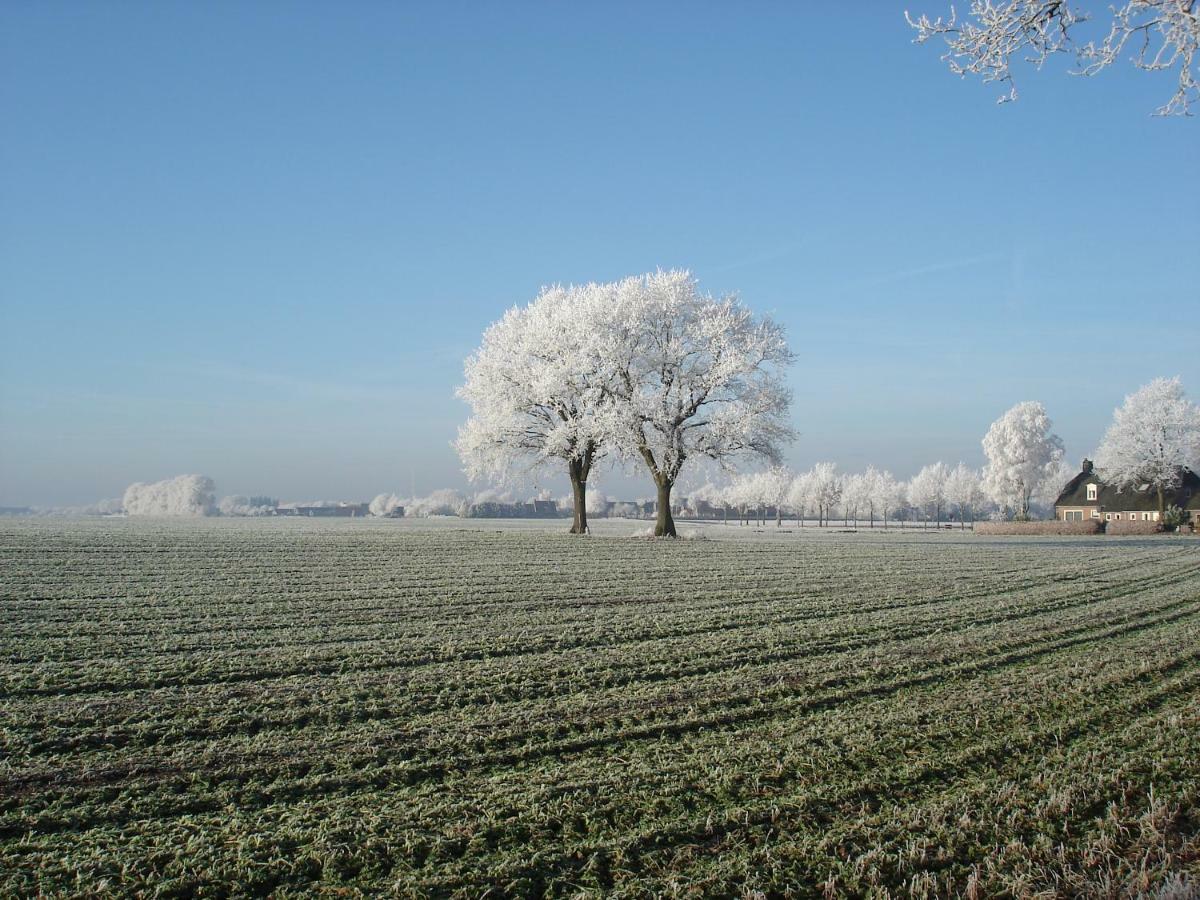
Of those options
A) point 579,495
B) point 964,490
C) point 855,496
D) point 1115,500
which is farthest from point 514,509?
point 579,495

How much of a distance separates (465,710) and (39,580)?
14.3m

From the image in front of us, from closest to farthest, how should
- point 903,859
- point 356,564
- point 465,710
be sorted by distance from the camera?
1. point 903,859
2. point 465,710
3. point 356,564

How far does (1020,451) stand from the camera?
87188mm

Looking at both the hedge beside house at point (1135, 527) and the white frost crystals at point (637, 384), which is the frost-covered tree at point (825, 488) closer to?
the hedge beside house at point (1135, 527)

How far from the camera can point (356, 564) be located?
23.2 meters

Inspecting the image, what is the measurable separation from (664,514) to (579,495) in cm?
557

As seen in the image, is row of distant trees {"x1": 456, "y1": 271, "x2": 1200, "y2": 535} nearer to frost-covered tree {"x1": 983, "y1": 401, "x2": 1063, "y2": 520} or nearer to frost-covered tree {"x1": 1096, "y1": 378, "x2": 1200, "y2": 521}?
frost-covered tree {"x1": 1096, "y1": 378, "x2": 1200, "y2": 521}

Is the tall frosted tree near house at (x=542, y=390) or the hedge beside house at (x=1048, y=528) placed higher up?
the tall frosted tree near house at (x=542, y=390)

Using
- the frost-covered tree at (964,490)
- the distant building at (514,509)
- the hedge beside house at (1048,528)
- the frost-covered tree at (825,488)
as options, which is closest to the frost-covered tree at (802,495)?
the frost-covered tree at (825,488)

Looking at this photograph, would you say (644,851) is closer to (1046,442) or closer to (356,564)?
(356,564)

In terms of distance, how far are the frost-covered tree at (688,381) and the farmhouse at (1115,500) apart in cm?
4444

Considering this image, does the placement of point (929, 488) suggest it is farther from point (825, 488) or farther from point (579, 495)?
point (579, 495)

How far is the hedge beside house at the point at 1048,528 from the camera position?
62812 mm

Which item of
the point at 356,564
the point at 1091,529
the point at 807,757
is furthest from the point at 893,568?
the point at 1091,529
